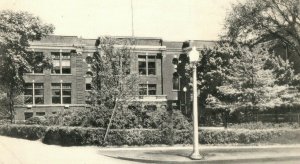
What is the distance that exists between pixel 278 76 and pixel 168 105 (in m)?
18.0

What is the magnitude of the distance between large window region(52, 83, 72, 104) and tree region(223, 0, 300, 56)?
1988 cm

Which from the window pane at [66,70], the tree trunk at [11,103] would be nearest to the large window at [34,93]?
the window pane at [66,70]

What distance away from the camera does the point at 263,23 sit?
35000mm

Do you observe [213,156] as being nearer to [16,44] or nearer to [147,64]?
[16,44]

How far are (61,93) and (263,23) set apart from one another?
2409cm

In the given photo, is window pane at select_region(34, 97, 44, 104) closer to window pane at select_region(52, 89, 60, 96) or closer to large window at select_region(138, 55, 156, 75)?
window pane at select_region(52, 89, 60, 96)

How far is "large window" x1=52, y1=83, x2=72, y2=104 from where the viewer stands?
46875mm

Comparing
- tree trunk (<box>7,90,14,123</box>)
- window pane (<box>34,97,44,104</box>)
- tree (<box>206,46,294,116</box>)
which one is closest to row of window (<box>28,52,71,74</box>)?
window pane (<box>34,97,44,104</box>)

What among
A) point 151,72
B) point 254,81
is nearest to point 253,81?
point 254,81

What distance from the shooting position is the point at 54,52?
4744 centimetres

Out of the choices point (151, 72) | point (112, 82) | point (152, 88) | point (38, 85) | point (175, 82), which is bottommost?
point (112, 82)

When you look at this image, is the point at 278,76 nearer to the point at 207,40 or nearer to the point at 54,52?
the point at 207,40

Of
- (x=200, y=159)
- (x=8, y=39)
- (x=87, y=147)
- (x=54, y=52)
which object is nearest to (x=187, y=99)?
(x=54, y=52)

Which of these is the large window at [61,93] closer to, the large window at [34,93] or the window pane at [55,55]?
the large window at [34,93]
